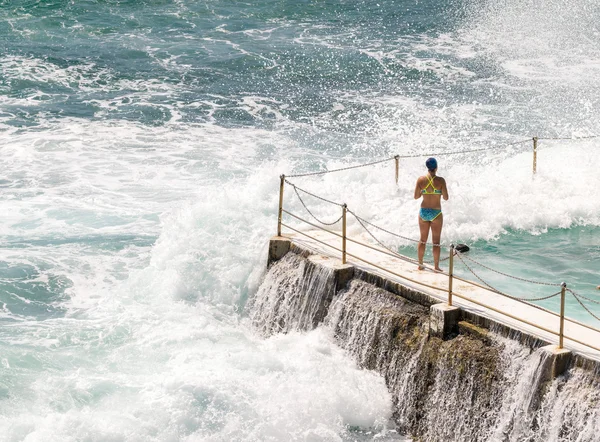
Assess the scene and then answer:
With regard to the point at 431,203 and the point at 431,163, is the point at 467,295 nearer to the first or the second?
the point at 431,203

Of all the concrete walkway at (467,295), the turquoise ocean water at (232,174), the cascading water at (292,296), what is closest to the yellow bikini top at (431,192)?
the concrete walkway at (467,295)

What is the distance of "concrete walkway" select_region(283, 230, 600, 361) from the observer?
27.6 feet

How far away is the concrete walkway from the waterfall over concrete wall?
0.64ft

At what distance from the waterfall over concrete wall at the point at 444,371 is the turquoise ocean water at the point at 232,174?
34 centimetres

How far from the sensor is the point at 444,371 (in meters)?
9.05

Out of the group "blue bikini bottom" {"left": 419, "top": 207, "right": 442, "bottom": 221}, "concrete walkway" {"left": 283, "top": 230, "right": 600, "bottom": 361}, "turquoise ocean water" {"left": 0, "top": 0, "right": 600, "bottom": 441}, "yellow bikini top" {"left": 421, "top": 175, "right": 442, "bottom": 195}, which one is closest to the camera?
"concrete walkway" {"left": 283, "top": 230, "right": 600, "bottom": 361}

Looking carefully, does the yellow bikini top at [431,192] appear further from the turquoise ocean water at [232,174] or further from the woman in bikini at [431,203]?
the turquoise ocean water at [232,174]

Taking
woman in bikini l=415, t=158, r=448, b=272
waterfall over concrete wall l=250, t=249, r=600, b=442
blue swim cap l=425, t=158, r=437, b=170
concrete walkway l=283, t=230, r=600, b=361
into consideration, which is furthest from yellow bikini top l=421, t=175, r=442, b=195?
waterfall over concrete wall l=250, t=249, r=600, b=442

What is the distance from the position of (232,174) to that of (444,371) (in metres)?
10.6

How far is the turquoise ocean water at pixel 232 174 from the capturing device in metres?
9.77

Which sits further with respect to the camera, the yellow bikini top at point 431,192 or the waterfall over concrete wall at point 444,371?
the yellow bikini top at point 431,192

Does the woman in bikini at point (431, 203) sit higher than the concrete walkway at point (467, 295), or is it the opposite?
the woman in bikini at point (431, 203)

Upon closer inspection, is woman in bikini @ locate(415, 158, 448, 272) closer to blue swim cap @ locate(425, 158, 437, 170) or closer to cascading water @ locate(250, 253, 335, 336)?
blue swim cap @ locate(425, 158, 437, 170)

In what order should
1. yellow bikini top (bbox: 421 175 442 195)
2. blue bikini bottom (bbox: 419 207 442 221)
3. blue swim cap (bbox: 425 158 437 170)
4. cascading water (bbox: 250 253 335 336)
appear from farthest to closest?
1. cascading water (bbox: 250 253 335 336)
2. blue bikini bottom (bbox: 419 207 442 221)
3. yellow bikini top (bbox: 421 175 442 195)
4. blue swim cap (bbox: 425 158 437 170)
